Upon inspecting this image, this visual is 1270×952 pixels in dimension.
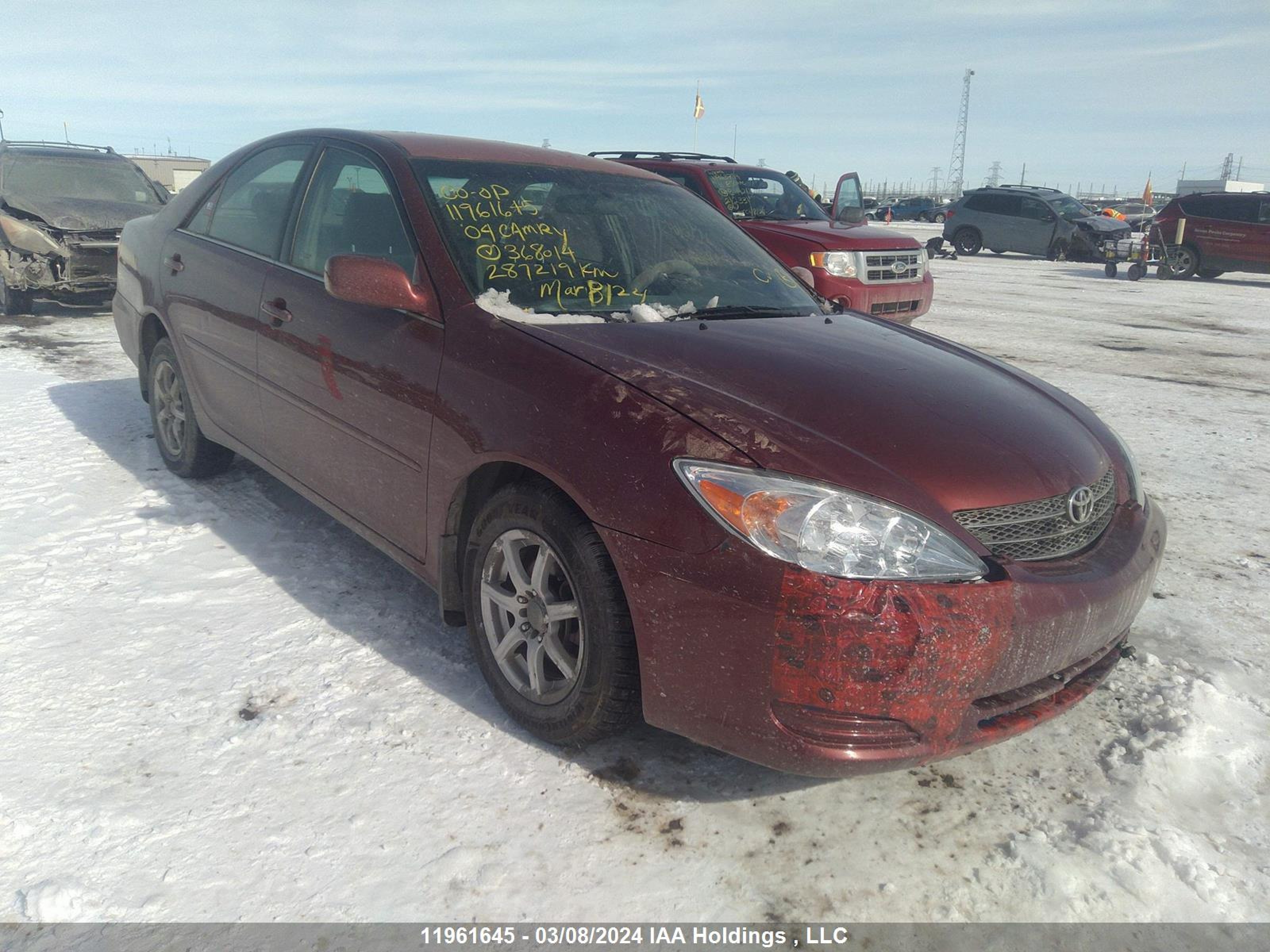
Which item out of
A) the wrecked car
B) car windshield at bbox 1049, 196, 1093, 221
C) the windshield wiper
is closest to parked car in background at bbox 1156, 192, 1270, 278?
car windshield at bbox 1049, 196, 1093, 221

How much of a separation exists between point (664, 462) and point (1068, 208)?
78.4 feet

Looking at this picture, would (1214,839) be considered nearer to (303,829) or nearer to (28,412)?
(303,829)

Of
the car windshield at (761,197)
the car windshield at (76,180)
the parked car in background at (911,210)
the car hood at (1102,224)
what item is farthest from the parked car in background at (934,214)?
the car windshield at (76,180)

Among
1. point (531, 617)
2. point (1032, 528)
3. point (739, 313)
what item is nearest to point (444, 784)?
point (531, 617)

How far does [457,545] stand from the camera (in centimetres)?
296

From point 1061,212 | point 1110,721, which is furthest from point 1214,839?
point 1061,212

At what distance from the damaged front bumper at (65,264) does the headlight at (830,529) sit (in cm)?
896

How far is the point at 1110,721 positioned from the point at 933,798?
719 millimetres

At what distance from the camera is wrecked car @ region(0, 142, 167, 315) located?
30.7ft

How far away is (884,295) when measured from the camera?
29.6ft

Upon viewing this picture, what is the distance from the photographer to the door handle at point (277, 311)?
3.59 metres

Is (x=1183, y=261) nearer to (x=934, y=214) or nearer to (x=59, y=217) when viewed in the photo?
(x=59, y=217)

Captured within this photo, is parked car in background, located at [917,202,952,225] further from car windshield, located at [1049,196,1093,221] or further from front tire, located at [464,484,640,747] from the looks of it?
front tire, located at [464,484,640,747]

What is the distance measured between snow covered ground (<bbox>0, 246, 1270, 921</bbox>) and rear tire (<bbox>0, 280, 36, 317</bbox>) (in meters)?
6.88
